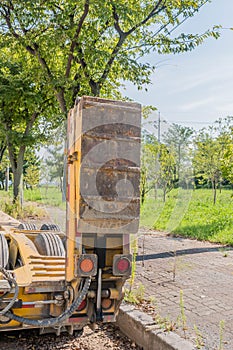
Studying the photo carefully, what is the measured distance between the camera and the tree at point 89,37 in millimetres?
8500

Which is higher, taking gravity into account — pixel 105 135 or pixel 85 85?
pixel 85 85

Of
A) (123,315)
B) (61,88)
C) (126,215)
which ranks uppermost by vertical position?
(61,88)

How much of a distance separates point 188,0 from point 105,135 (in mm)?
6568

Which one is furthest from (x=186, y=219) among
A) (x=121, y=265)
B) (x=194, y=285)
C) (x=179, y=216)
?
(x=121, y=265)

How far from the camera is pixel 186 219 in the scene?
14297 millimetres

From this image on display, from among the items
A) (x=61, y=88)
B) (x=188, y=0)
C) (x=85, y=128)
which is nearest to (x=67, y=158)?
(x=85, y=128)

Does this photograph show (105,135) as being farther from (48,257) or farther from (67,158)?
(48,257)

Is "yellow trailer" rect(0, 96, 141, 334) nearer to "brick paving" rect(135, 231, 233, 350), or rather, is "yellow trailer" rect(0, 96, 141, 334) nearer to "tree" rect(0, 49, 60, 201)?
"brick paving" rect(135, 231, 233, 350)

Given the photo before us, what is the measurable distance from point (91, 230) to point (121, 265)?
Answer: 0.44 m

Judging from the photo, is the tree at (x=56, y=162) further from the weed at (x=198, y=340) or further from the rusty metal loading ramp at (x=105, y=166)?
the weed at (x=198, y=340)

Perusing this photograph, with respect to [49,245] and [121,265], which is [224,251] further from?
[121,265]

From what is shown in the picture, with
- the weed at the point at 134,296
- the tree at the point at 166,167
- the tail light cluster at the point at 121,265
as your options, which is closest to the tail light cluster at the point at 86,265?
the tail light cluster at the point at 121,265

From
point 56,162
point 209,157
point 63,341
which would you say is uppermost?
point 209,157

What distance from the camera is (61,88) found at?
902 centimetres
